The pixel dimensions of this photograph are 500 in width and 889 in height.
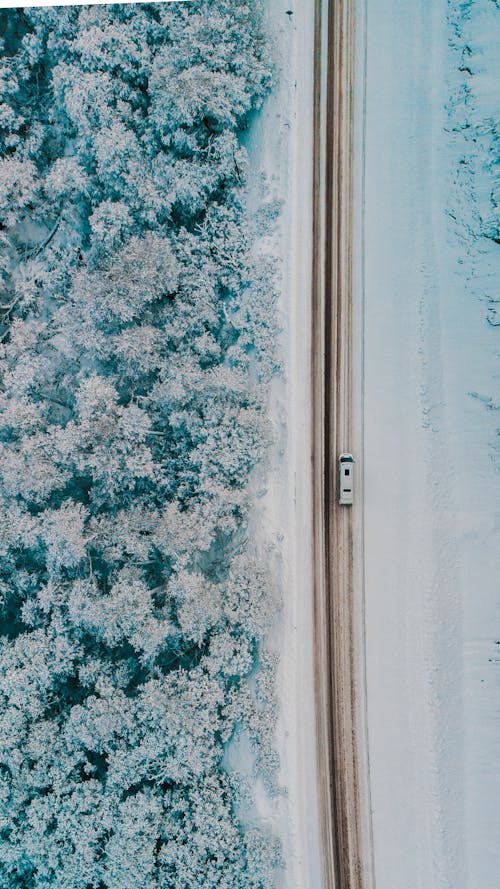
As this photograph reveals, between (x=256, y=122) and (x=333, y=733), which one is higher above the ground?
(x=256, y=122)

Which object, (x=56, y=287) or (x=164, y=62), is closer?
(x=164, y=62)

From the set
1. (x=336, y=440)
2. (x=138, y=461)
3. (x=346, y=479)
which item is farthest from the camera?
(x=336, y=440)

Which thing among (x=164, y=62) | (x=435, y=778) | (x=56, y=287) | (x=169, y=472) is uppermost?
(x=164, y=62)

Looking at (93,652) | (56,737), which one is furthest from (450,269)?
(56,737)

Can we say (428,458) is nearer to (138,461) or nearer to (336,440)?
(336,440)

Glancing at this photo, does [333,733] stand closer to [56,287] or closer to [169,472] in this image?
[169,472]

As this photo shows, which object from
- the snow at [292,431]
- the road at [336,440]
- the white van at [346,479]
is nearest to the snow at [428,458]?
the road at [336,440]

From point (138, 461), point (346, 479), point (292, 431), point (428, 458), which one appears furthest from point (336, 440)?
point (138, 461)
